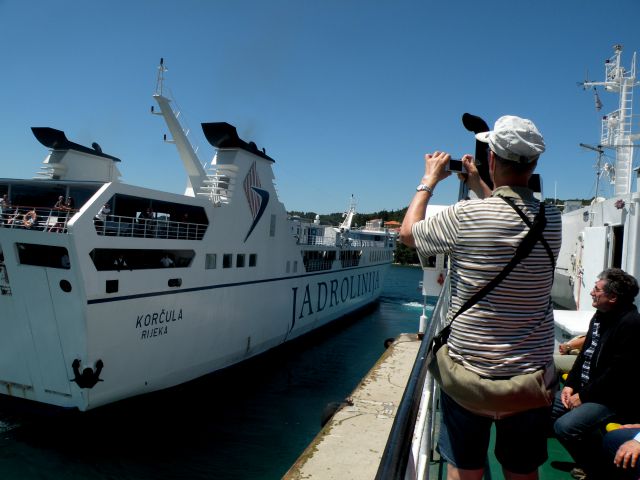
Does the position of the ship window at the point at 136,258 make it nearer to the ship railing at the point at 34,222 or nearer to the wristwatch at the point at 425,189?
the ship railing at the point at 34,222

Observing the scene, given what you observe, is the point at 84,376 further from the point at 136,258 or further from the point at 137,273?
the point at 136,258

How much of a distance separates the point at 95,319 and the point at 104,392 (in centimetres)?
165

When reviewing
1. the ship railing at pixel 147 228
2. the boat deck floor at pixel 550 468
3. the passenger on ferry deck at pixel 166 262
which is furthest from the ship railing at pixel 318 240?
the boat deck floor at pixel 550 468

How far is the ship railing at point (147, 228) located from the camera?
9.98 meters

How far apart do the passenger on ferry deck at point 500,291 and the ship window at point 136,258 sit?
30.2 feet

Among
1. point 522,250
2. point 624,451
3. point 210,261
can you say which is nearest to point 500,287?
point 522,250

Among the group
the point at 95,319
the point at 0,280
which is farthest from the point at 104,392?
the point at 0,280

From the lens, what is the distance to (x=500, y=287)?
5.48ft

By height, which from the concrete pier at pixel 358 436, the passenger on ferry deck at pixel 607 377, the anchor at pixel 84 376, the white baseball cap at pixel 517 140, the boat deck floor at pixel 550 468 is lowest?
the anchor at pixel 84 376

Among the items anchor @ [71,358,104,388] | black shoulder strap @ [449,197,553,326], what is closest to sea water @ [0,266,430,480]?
anchor @ [71,358,104,388]

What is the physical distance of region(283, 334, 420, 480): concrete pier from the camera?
4.52 metres

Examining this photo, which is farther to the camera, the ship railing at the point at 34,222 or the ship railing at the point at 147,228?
the ship railing at the point at 147,228

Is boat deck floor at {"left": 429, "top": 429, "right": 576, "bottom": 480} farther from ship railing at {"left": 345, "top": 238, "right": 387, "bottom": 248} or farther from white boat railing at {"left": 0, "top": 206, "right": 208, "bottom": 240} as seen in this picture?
ship railing at {"left": 345, "top": 238, "right": 387, "bottom": 248}

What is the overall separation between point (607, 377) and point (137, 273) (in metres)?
9.21
